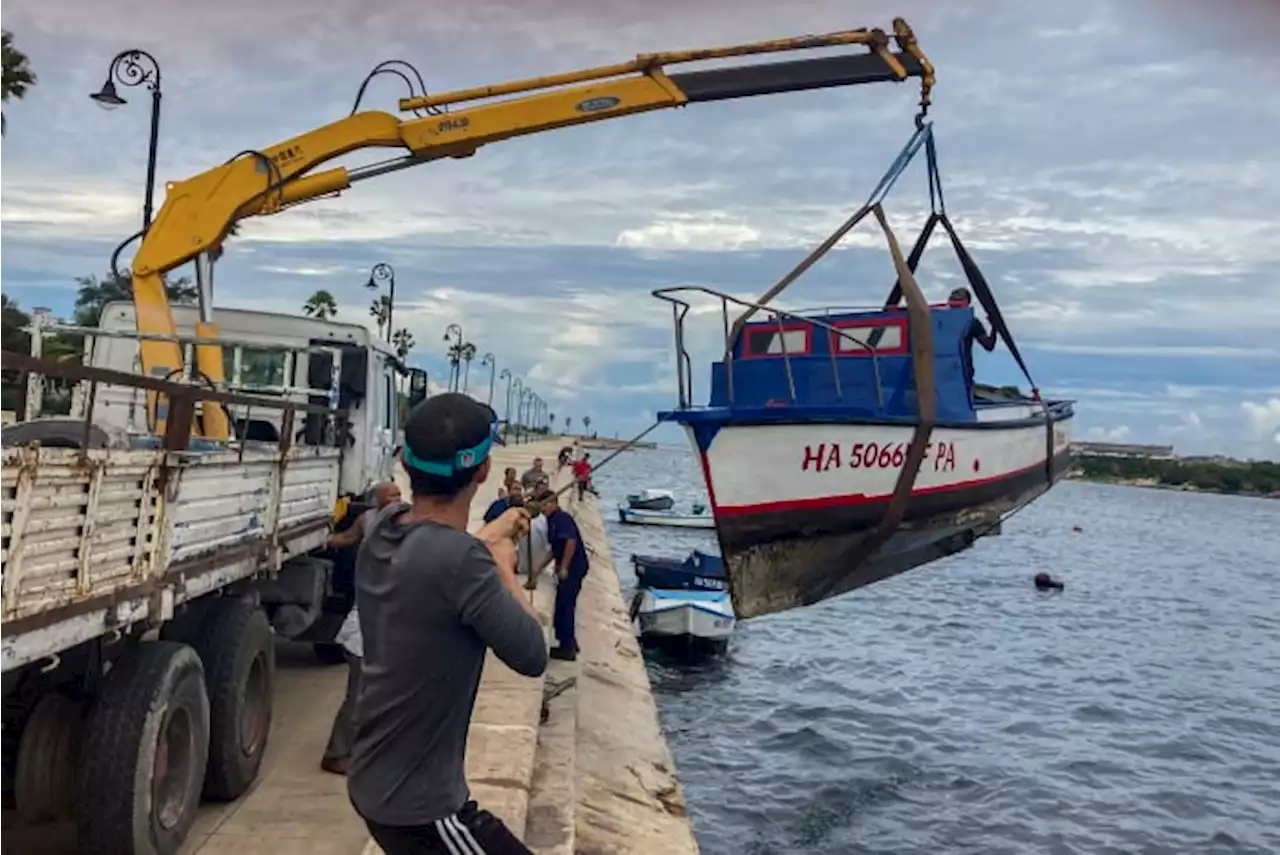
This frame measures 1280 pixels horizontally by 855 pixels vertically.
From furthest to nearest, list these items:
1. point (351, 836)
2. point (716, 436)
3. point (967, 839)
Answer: point (967, 839)
point (716, 436)
point (351, 836)

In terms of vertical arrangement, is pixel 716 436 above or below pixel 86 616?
above

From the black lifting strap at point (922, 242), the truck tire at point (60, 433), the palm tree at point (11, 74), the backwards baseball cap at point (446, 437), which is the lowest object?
the truck tire at point (60, 433)

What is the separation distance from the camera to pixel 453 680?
2.82m

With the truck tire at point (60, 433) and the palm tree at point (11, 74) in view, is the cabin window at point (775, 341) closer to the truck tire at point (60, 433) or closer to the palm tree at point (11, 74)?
the truck tire at point (60, 433)

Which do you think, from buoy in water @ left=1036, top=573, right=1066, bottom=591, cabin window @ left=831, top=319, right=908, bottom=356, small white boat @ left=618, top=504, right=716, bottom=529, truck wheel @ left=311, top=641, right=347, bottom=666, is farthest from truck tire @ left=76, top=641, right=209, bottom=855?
small white boat @ left=618, top=504, right=716, bottom=529

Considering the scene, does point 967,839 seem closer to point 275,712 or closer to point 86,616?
point 275,712

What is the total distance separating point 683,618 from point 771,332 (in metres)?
10.3

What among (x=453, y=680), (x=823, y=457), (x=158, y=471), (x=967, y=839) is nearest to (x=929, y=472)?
(x=823, y=457)

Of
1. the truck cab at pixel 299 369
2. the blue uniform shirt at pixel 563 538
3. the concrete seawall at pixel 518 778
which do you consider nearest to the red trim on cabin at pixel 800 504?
the blue uniform shirt at pixel 563 538

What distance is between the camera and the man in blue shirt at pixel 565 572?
12.2 metres

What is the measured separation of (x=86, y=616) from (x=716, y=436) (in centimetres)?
677

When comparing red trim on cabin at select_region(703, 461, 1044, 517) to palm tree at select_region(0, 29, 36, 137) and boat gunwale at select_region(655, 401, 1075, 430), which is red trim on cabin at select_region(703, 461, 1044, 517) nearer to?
boat gunwale at select_region(655, 401, 1075, 430)

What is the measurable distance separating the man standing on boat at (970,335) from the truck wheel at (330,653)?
6.46m

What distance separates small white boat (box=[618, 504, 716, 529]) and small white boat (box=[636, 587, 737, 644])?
2985 centimetres
